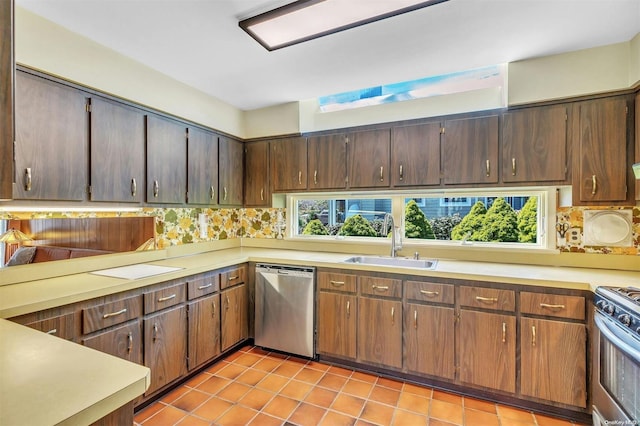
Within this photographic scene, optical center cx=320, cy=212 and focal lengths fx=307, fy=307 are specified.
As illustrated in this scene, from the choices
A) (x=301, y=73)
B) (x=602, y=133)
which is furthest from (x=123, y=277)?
(x=602, y=133)

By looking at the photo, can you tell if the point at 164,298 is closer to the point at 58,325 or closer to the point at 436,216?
the point at 58,325

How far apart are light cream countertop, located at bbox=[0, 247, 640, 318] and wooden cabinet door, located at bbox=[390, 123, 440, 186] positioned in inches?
31.1

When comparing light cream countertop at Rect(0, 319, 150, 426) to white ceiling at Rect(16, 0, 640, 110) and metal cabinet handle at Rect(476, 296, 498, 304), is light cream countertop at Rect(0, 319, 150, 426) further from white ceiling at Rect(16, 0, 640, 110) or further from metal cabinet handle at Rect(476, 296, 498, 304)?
metal cabinet handle at Rect(476, 296, 498, 304)

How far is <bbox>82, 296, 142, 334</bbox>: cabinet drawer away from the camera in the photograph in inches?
70.6

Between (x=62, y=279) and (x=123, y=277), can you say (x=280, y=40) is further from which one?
→ (x=62, y=279)

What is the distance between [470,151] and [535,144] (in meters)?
0.46

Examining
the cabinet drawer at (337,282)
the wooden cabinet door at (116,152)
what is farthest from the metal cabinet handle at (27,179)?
the cabinet drawer at (337,282)

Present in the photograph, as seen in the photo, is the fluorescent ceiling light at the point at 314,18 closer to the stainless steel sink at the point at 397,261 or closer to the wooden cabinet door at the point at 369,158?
the wooden cabinet door at the point at 369,158

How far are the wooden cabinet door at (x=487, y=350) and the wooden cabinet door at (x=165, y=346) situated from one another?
6.90ft

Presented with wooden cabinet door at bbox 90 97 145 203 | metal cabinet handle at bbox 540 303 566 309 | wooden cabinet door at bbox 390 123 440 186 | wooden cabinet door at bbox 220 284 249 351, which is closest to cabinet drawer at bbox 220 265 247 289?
wooden cabinet door at bbox 220 284 249 351

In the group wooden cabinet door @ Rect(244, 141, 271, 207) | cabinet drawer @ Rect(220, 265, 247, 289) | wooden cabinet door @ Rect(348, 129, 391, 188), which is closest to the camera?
cabinet drawer @ Rect(220, 265, 247, 289)

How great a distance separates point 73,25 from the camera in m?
1.95

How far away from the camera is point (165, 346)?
2.24 meters

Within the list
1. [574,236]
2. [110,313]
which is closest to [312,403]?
[110,313]
